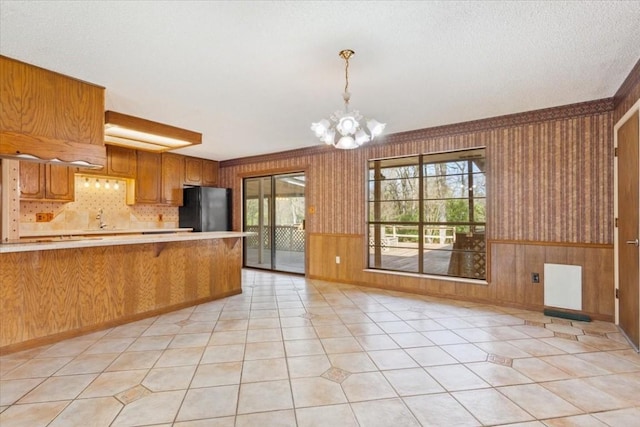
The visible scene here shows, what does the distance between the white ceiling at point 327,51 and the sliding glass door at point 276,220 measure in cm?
259

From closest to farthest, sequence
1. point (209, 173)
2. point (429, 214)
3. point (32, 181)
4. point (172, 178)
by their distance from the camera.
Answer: point (32, 181) → point (429, 214) → point (172, 178) → point (209, 173)

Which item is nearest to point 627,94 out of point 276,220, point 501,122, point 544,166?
point 544,166

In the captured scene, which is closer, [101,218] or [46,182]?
[46,182]

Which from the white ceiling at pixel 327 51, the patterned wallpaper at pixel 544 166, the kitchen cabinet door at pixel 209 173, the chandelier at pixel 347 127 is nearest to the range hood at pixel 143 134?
the white ceiling at pixel 327 51

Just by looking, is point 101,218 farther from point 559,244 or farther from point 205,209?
point 559,244

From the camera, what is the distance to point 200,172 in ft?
21.7

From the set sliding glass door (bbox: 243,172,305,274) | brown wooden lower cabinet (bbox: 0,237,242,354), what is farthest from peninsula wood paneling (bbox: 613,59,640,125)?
brown wooden lower cabinet (bbox: 0,237,242,354)

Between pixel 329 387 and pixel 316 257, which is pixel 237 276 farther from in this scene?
pixel 329 387

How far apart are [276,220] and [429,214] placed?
305 cm

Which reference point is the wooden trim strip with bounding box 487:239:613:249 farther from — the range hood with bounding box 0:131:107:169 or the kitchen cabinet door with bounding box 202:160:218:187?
the kitchen cabinet door with bounding box 202:160:218:187

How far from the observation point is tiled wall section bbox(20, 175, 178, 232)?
4703 millimetres

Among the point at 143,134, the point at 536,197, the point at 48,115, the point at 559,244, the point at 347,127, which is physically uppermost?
the point at 143,134

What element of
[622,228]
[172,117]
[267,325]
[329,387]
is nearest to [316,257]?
[267,325]

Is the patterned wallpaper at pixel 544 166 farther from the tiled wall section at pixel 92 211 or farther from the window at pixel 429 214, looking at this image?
the tiled wall section at pixel 92 211
